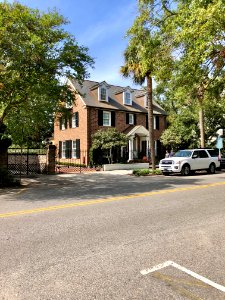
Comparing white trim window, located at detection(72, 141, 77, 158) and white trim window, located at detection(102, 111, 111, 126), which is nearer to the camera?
white trim window, located at detection(102, 111, 111, 126)

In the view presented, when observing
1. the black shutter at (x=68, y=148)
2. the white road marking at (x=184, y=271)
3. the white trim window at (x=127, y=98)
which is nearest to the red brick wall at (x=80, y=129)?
the black shutter at (x=68, y=148)

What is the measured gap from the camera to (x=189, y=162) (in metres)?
21.9

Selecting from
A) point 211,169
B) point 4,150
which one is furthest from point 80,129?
point 211,169

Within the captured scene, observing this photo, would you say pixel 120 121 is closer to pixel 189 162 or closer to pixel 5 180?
pixel 189 162

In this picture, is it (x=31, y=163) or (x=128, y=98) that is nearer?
(x=31, y=163)

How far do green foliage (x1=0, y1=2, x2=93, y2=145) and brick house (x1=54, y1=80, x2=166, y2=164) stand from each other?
12352 mm

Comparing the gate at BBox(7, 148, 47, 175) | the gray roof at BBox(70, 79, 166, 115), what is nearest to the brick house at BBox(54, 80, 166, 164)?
the gray roof at BBox(70, 79, 166, 115)

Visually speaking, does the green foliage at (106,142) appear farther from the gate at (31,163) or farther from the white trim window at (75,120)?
the gate at (31,163)

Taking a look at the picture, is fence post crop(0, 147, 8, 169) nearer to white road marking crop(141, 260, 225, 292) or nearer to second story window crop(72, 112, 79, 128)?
second story window crop(72, 112, 79, 128)

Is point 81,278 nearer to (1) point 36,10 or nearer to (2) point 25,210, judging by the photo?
(2) point 25,210

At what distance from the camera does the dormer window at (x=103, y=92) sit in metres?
32.2

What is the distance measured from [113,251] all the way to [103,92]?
93.2ft

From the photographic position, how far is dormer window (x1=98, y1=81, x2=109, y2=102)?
3225 centimetres

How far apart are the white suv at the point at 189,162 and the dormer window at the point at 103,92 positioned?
12.8 m
